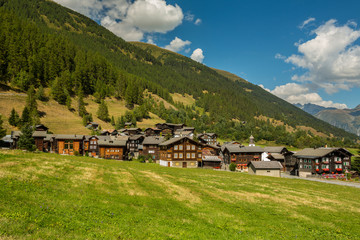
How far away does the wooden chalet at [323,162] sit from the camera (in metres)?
78.5

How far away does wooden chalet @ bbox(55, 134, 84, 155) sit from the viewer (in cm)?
7762

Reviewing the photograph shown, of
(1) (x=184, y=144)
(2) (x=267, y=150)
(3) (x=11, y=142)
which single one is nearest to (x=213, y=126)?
(2) (x=267, y=150)

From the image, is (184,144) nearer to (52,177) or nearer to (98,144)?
(98,144)

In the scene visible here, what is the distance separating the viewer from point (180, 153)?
72.4 metres

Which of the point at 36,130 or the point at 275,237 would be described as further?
the point at 36,130

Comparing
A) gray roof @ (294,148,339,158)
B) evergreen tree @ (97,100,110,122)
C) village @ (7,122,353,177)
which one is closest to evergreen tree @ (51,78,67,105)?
Result: evergreen tree @ (97,100,110,122)

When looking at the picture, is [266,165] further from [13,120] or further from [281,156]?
[13,120]

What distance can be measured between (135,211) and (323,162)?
85.5 m

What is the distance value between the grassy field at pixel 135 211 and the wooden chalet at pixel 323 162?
188 feet

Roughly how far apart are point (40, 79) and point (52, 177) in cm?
13233

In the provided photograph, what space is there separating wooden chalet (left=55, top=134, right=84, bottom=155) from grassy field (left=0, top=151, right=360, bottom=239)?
59310 millimetres

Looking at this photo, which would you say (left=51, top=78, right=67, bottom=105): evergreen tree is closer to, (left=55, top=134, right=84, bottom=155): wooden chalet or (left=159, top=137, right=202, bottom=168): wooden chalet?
(left=55, top=134, right=84, bottom=155): wooden chalet

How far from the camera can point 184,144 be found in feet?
239

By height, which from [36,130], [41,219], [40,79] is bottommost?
[41,219]
